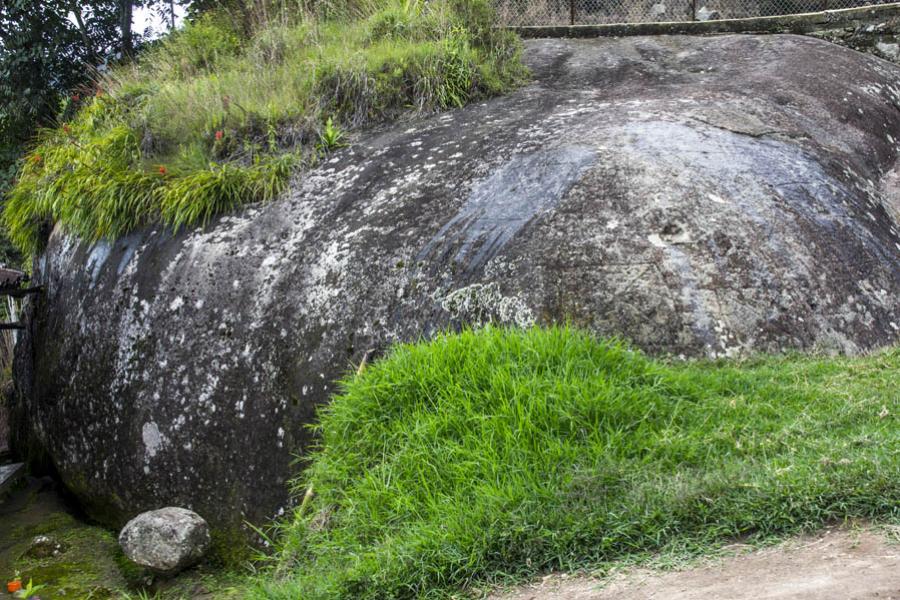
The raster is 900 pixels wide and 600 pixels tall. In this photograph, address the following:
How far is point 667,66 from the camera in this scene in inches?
312

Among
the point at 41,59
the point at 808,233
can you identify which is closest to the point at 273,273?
the point at 808,233

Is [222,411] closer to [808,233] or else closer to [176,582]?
[176,582]

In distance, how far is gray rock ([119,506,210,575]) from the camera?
5.29 meters

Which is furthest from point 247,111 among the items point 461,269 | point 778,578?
point 778,578

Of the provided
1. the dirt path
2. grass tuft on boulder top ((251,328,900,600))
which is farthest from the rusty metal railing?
the dirt path

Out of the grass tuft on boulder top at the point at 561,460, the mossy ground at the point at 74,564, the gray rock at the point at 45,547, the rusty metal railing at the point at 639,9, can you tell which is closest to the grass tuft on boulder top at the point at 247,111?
the rusty metal railing at the point at 639,9

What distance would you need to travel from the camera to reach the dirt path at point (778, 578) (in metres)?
2.90

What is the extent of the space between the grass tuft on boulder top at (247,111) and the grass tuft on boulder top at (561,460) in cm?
241

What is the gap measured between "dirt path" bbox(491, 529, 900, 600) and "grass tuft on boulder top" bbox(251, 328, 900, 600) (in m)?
0.14

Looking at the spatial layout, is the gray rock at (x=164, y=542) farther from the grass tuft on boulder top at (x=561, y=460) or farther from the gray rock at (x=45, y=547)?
the gray rock at (x=45, y=547)

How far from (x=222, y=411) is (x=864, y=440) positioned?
12.1ft

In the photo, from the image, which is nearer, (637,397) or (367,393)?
(637,397)

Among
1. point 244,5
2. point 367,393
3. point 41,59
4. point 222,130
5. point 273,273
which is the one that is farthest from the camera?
point 41,59

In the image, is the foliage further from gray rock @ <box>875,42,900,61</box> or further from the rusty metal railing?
gray rock @ <box>875,42,900,61</box>
